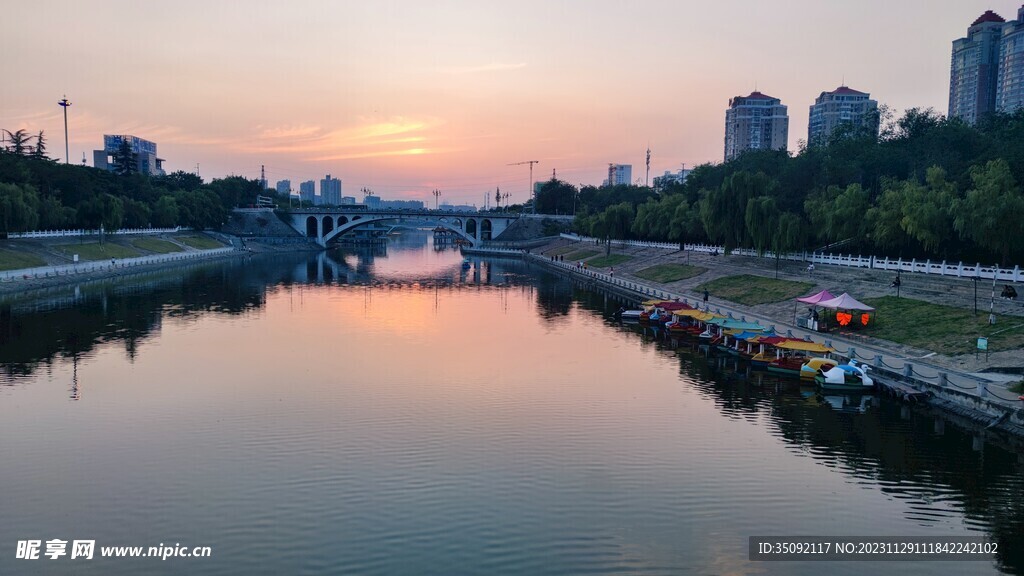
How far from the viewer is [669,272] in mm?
86375

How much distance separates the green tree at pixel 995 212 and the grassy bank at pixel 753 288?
12.4 m

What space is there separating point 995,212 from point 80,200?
117m

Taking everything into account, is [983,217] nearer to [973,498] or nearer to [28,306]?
[973,498]

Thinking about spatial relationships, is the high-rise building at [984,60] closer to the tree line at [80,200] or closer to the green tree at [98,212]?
the tree line at [80,200]

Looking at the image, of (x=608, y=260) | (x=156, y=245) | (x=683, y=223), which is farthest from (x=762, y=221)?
(x=156, y=245)

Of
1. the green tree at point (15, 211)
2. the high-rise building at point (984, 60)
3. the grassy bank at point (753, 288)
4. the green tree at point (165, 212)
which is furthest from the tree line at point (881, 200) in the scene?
the high-rise building at point (984, 60)

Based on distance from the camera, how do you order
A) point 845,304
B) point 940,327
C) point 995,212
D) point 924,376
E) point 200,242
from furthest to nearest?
point 200,242 → point 995,212 → point 845,304 → point 940,327 → point 924,376

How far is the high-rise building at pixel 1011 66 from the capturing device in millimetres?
172125

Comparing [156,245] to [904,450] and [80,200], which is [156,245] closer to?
[80,200]

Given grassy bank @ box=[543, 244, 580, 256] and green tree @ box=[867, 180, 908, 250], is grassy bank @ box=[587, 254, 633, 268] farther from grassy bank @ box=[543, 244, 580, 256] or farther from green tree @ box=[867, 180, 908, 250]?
green tree @ box=[867, 180, 908, 250]

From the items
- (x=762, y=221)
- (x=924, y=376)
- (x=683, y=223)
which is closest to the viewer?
(x=924, y=376)

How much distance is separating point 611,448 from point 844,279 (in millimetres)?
40534

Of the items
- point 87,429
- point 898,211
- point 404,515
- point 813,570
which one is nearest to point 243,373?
point 87,429

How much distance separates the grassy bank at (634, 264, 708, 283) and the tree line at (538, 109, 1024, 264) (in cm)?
480
